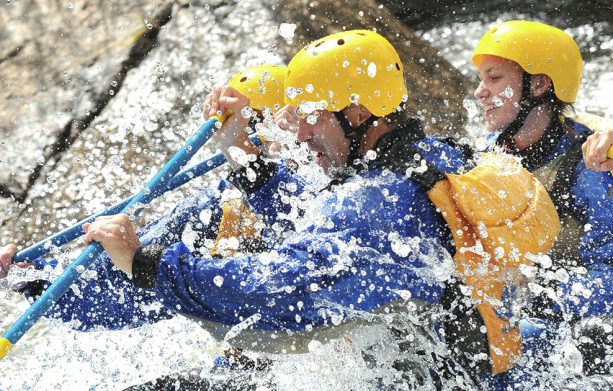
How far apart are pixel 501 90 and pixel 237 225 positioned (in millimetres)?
1795

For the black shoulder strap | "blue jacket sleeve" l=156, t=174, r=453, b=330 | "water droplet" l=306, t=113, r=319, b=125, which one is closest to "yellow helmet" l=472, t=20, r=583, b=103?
the black shoulder strap

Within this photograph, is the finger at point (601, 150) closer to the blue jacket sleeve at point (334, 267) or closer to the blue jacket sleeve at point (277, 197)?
the blue jacket sleeve at point (334, 267)

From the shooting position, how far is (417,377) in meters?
3.76

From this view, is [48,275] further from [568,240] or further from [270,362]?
[568,240]

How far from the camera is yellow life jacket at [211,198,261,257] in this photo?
4.62 meters

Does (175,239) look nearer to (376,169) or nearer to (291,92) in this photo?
(291,92)

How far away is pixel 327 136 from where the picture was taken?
12.2 ft

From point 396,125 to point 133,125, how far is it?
169 inches

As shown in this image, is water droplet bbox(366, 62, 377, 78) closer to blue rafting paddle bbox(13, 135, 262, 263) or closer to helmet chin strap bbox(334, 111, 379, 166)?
helmet chin strap bbox(334, 111, 379, 166)

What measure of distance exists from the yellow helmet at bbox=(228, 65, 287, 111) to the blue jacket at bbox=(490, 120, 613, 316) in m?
1.70

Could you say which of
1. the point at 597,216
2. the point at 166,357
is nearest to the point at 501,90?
the point at 597,216

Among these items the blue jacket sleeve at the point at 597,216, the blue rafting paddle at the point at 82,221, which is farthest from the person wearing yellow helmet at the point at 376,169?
the blue jacket sleeve at the point at 597,216

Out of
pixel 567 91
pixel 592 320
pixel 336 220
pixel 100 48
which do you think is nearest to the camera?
pixel 336 220

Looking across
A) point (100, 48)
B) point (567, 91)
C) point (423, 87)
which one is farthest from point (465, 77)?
point (100, 48)
